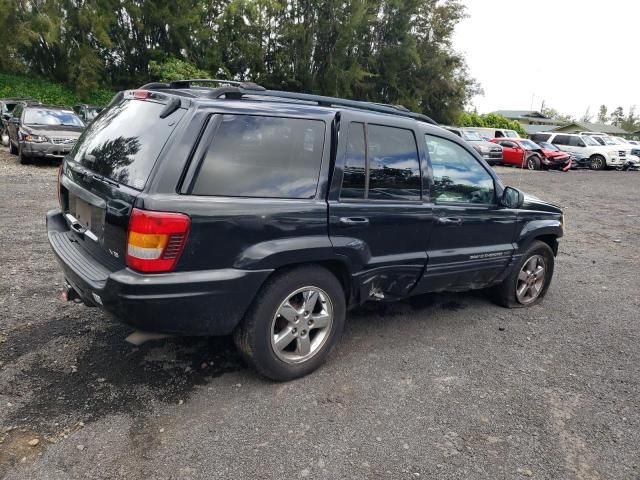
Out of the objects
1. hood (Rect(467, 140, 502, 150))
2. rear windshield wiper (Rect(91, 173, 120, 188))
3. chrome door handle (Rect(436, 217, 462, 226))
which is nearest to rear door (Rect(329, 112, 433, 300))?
chrome door handle (Rect(436, 217, 462, 226))

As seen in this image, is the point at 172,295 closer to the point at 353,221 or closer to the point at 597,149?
the point at 353,221

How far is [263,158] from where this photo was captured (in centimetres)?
300

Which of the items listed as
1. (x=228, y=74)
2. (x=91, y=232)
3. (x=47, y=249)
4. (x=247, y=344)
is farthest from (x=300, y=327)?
(x=228, y=74)

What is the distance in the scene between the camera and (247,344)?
3.04m

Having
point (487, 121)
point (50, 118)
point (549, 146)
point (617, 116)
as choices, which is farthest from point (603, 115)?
point (50, 118)

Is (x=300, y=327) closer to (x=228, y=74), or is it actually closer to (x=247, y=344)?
(x=247, y=344)

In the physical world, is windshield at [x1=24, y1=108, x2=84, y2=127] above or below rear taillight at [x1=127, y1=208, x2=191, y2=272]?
above

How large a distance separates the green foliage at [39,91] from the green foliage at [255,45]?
1.47 ft

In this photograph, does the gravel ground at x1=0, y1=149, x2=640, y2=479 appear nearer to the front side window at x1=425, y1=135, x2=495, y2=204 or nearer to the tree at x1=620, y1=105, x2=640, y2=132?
the front side window at x1=425, y1=135, x2=495, y2=204

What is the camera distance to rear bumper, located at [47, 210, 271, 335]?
2.66 meters

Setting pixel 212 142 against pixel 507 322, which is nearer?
pixel 212 142

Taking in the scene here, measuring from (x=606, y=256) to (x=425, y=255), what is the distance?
5026 millimetres

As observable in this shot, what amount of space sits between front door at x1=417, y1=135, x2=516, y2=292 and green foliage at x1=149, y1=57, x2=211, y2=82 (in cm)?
2203

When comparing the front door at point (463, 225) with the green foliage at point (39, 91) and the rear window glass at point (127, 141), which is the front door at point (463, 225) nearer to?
the rear window glass at point (127, 141)
